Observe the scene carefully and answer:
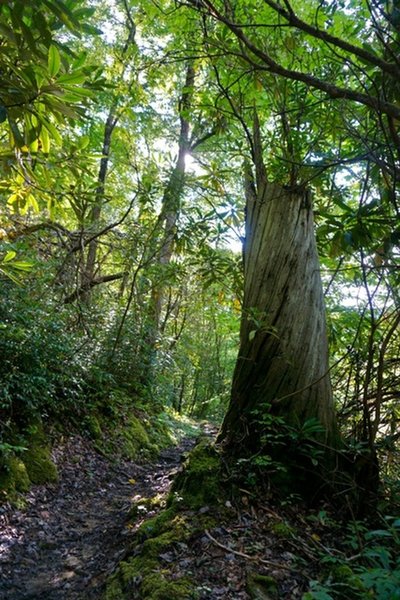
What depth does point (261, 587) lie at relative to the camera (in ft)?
7.22

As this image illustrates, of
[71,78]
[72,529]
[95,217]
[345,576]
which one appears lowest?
[72,529]

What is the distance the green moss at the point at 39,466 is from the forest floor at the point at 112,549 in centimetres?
12

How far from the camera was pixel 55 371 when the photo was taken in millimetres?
5070

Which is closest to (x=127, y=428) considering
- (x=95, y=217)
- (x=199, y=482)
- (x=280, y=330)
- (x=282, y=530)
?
(x=199, y=482)

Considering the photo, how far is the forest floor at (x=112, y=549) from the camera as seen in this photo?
2299mm

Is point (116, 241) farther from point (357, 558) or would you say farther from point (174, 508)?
point (357, 558)

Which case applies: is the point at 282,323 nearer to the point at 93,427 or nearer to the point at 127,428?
the point at 93,427

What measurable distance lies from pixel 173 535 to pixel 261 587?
69cm

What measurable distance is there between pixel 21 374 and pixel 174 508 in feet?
7.66

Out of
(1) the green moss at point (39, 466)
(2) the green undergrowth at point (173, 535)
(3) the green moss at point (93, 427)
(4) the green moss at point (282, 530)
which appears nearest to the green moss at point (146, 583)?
(2) the green undergrowth at point (173, 535)

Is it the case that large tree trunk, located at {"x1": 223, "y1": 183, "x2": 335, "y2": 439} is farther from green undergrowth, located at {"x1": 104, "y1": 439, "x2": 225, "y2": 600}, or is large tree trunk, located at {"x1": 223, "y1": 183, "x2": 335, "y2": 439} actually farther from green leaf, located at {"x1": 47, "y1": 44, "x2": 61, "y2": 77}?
green leaf, located at {"x1": 47, "y1": 44, "x2": 61, "y2": 77}

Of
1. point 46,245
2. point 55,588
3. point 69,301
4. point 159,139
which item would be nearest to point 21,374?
point 69,301

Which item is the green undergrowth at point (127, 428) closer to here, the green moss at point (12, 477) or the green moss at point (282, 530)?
the green moss at point (12, 477)

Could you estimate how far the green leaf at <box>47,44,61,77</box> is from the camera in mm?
2021
